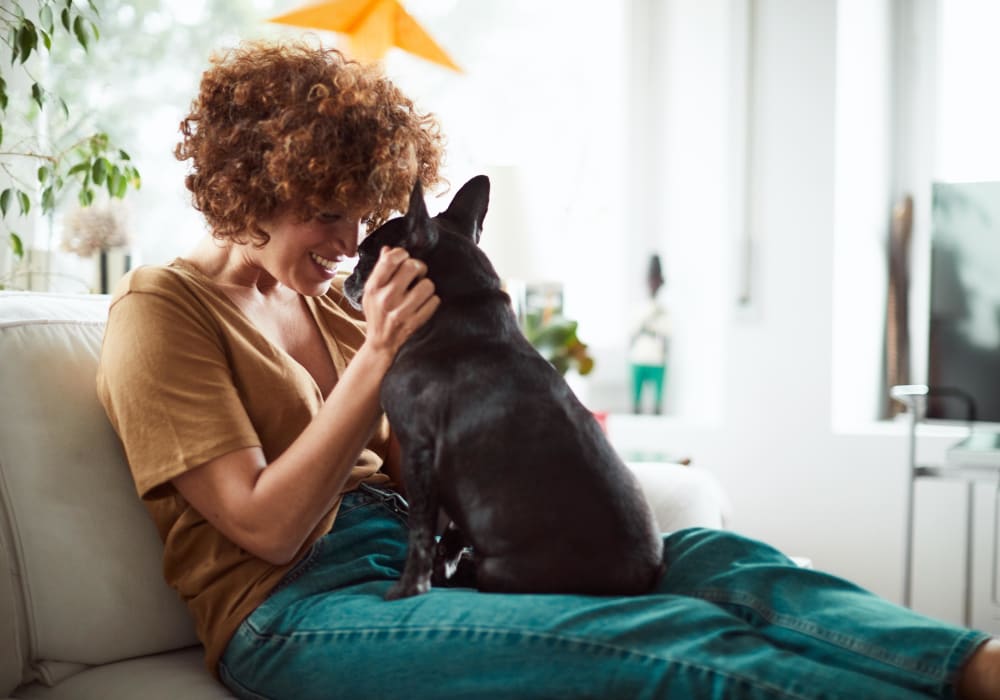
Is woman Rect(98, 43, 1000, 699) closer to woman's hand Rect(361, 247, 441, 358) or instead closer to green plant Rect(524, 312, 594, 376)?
woman's hand Rect(361, 247, 441, 358)

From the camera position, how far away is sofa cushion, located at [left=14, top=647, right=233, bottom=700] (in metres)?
1.19

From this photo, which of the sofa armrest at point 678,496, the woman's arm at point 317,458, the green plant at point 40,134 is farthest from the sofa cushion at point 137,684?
the green plant at point 40,134

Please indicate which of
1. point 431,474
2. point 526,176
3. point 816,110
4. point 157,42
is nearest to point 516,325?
point 431,474

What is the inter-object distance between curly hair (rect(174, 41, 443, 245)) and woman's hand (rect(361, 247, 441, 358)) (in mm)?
162

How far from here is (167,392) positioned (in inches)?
47.0

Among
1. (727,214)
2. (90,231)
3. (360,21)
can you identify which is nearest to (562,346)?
(727,214)

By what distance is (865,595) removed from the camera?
43.8 inches

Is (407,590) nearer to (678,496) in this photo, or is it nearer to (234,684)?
(234,684)

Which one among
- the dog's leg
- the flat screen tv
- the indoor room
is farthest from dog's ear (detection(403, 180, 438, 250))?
the flat screen tv

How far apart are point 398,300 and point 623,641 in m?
0.47

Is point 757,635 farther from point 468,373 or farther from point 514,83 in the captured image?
point 514,83

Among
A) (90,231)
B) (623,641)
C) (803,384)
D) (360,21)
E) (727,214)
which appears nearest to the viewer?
(623,641)

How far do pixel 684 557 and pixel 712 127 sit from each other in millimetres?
2211

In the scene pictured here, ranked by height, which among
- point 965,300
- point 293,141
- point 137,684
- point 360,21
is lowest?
point 137,684
